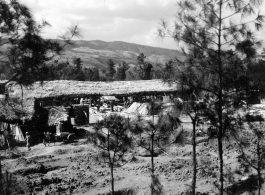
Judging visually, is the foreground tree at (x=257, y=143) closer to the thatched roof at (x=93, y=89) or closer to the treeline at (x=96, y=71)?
the treeline at (x=96, y=71)

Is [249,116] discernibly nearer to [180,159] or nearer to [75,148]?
[180,159]

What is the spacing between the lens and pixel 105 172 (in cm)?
→ 1480

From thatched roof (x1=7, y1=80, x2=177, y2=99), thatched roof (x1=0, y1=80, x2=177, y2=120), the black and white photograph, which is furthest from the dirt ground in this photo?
thatched roof (x1=7, y1=80, x2=177, y2=99)

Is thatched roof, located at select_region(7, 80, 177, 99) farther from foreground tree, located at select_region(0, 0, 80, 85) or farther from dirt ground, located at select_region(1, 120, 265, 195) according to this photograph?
foreground tree, located at select_region(0, 0, 80, 85)

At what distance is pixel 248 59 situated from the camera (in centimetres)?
744

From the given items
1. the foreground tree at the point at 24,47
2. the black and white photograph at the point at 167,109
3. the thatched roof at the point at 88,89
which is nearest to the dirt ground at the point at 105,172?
the black and white photograph at the point at 167,109

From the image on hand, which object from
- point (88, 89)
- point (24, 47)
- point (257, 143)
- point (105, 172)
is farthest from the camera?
point (88, 89)

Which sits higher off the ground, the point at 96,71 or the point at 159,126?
the point at 96,71

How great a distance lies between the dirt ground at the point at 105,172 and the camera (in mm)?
12656

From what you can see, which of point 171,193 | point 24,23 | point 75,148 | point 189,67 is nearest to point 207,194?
point 171,193

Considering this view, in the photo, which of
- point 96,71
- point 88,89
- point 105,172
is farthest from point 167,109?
point 96,71

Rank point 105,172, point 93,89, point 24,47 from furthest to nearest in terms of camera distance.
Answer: point 93,89
point 105,172
point 24,47

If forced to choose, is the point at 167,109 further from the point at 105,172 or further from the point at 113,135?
the point at 105,172

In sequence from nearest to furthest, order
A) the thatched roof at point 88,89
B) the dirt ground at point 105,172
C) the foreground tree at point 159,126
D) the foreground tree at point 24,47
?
1. the foreground tree at point 24,47
2. the foreground tree at point 159,126
3. the dirt ground at point 105,172
4. the thatched roof at point 88,89
